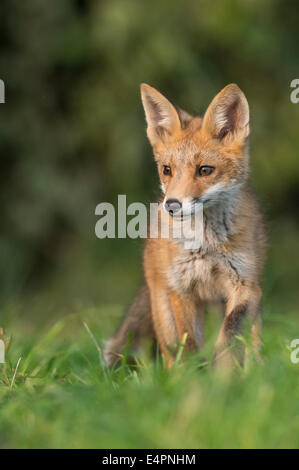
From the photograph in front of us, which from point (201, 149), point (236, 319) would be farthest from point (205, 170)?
point (236, 319)

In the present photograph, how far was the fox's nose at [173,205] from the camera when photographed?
3945mm

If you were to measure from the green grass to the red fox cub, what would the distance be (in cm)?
35

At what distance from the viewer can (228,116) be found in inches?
173

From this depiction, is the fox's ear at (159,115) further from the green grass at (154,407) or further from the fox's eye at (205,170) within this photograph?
the green grass at (154,407)

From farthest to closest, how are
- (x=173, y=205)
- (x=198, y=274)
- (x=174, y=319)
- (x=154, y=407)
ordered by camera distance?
(x=174, y=319) → (x=198, y=274) → (x=173, y=205) → (x=154, y=407)

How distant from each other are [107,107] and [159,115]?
16.1 feet

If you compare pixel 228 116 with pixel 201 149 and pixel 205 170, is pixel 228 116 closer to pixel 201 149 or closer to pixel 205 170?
pixel 201 149

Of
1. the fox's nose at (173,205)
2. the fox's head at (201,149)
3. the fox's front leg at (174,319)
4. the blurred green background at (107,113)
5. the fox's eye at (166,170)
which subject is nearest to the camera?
the fox's nose at (173,205)

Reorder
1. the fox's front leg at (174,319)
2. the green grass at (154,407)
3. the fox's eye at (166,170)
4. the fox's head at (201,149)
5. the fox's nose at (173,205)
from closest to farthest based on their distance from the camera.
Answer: the green grass at (154,407)
the fox's nose at (173,205)
the fox's head at (201,149)
the fox's eye at (166,170)
the fox's front leg at (174,319)

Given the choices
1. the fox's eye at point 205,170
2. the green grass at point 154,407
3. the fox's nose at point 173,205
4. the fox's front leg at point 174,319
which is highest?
the fox's eye at point 205,170

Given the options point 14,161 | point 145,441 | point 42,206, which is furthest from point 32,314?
point 145,441

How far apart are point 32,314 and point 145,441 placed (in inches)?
176

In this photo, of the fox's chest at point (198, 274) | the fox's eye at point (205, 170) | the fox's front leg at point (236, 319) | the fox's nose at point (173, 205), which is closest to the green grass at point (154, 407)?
the fox's front leg at point (236, 319)

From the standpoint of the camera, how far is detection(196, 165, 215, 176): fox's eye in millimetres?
4180
